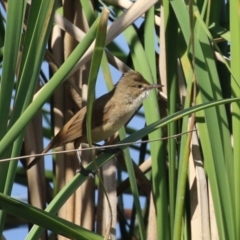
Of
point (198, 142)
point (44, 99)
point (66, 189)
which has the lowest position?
point (66, 189)

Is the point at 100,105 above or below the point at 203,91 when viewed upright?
above

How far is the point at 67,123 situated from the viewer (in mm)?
2498

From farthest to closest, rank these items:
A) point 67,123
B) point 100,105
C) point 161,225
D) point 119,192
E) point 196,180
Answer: point 100,105
point 119,192
point 67,123
point 196,180
point 161,225

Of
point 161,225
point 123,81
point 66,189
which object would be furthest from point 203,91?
point 123,81

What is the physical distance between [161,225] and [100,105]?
3.15 feet

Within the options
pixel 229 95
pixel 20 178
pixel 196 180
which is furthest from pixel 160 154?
pixel 20 178

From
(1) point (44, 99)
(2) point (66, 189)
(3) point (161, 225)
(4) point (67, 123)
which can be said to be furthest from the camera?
(4) point (67, 123)

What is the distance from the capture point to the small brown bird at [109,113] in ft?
8.06

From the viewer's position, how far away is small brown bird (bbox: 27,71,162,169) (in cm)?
246

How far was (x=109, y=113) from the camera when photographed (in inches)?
107

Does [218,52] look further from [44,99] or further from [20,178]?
[20,178]

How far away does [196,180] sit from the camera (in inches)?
86.9

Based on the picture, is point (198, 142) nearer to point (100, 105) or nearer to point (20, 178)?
point (100, 105)

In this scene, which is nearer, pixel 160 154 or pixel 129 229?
pixel 160 154
